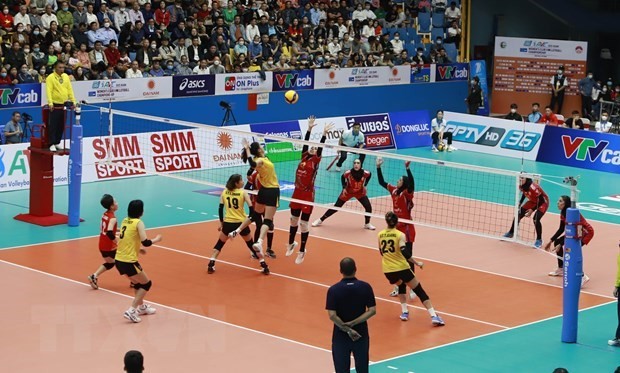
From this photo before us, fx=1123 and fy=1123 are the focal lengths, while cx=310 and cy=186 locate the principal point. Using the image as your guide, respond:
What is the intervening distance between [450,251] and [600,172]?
13.0 m

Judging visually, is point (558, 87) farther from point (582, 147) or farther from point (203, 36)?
point (203, 36)

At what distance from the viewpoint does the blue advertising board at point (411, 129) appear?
39.3 metres

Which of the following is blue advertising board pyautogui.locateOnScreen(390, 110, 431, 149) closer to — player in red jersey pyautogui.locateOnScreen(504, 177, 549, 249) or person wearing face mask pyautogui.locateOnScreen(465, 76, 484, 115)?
person wearing face mask pyautogui.locateOnScreen(465, 76, 484, 115)

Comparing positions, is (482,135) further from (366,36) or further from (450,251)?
(450,251)

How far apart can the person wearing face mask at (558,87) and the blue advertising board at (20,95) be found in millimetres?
21521

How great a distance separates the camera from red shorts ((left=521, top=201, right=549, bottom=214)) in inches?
943

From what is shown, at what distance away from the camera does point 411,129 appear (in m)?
39.9

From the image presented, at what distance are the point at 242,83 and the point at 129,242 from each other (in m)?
20.9

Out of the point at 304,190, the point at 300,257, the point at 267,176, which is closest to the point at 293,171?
the point at 304,190

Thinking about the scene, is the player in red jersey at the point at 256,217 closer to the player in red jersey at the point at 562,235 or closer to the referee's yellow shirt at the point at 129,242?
the referee's yellow shirt at the point at 129,242

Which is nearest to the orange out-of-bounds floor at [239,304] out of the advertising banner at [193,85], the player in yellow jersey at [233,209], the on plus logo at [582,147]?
the player in yellow jersey at [233,209]

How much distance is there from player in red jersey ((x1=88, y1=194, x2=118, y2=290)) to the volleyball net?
304 inches

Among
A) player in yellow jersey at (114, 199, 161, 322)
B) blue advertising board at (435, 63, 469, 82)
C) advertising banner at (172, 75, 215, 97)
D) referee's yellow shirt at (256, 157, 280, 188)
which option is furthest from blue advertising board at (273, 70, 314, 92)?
player in yellow jersey at (114, 199, 161, 322)

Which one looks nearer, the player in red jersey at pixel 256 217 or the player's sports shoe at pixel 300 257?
the player in red jersey at pixel 256 217
